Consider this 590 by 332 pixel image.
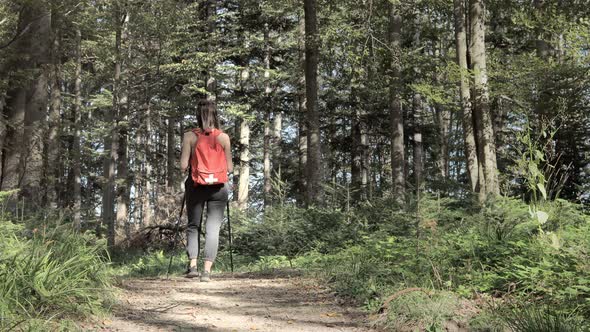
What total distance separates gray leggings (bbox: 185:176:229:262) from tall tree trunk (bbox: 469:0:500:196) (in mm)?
5043

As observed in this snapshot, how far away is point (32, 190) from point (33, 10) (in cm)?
382

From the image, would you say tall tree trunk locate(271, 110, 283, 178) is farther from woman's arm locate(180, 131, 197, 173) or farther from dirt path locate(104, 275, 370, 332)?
dirt path locate(104, 275, 370, 332)

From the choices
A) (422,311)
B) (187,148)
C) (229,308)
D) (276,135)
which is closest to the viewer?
(422,311)

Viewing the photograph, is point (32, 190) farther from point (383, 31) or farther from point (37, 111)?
point (383, 31)

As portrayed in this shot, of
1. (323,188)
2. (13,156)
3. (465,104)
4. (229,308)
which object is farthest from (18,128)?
(465,104)

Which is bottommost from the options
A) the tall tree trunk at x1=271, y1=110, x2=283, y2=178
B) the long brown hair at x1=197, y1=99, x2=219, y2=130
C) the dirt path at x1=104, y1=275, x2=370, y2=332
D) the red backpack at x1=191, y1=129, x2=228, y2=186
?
the dirt path at x1=104, y1=275, x2=370, y2=332

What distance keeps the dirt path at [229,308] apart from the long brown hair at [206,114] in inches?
79.5

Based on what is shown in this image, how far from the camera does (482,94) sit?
9172mm

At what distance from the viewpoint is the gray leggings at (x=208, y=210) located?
624 centimetres

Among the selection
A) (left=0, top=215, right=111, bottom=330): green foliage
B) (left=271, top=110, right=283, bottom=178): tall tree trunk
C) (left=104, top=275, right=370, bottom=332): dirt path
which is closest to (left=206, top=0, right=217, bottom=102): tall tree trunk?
(left=271, top=110, right=283, bottom=178): tall tree trunk

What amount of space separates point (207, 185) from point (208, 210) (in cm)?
36

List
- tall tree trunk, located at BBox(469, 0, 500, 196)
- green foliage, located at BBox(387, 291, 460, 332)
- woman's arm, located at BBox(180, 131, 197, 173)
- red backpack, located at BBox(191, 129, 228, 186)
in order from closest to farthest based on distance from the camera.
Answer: green foliage, located at BBox(387, 291, 460, 332)
red backpack, located at BBox(191, 129, 228, 186)
woman's arm, located at BBox(180, 131, 197, 173)
tall tree trunk, located at BBox(469, 0, 500, 196)

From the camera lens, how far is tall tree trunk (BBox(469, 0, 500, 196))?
8875 millimetres

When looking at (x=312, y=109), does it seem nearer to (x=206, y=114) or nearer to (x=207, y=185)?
(x=206, y=114)
